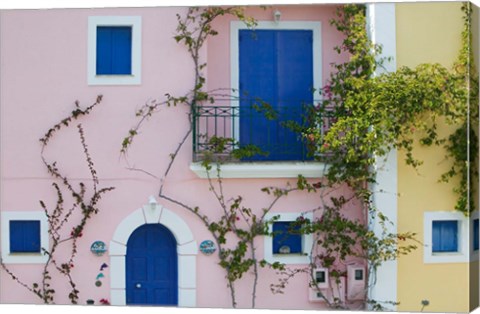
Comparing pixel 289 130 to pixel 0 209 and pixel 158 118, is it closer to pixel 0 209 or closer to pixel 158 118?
pixel 158 118

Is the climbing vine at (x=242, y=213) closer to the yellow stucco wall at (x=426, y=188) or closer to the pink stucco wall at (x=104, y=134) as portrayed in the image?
the pink stucco wall at (x=104, y=134)

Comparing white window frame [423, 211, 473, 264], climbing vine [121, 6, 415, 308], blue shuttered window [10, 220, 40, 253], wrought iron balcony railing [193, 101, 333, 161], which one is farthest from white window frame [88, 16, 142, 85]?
white window frame [423, 211, 473, 264]

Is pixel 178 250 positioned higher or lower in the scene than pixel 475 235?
lower

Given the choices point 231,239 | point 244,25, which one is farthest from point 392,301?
point 244,25

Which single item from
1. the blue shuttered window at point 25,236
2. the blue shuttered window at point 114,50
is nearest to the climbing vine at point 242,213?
the blue shuttered window at point 114,50

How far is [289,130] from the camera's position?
10.4m

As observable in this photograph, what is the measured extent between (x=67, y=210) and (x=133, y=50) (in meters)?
1.73

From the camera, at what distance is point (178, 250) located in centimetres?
1044

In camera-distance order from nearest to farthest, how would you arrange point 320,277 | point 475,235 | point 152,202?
point 475,235 → point 152,202 → point 320,277

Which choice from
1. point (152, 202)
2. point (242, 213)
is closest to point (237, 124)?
point (242, 213)

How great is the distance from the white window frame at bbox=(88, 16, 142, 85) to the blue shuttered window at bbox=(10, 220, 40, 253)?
1.55 metres

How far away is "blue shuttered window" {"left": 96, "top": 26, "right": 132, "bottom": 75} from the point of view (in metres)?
10.4

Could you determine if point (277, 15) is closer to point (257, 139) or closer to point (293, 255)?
point (257, 139)

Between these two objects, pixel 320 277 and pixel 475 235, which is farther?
pixel 320 277
